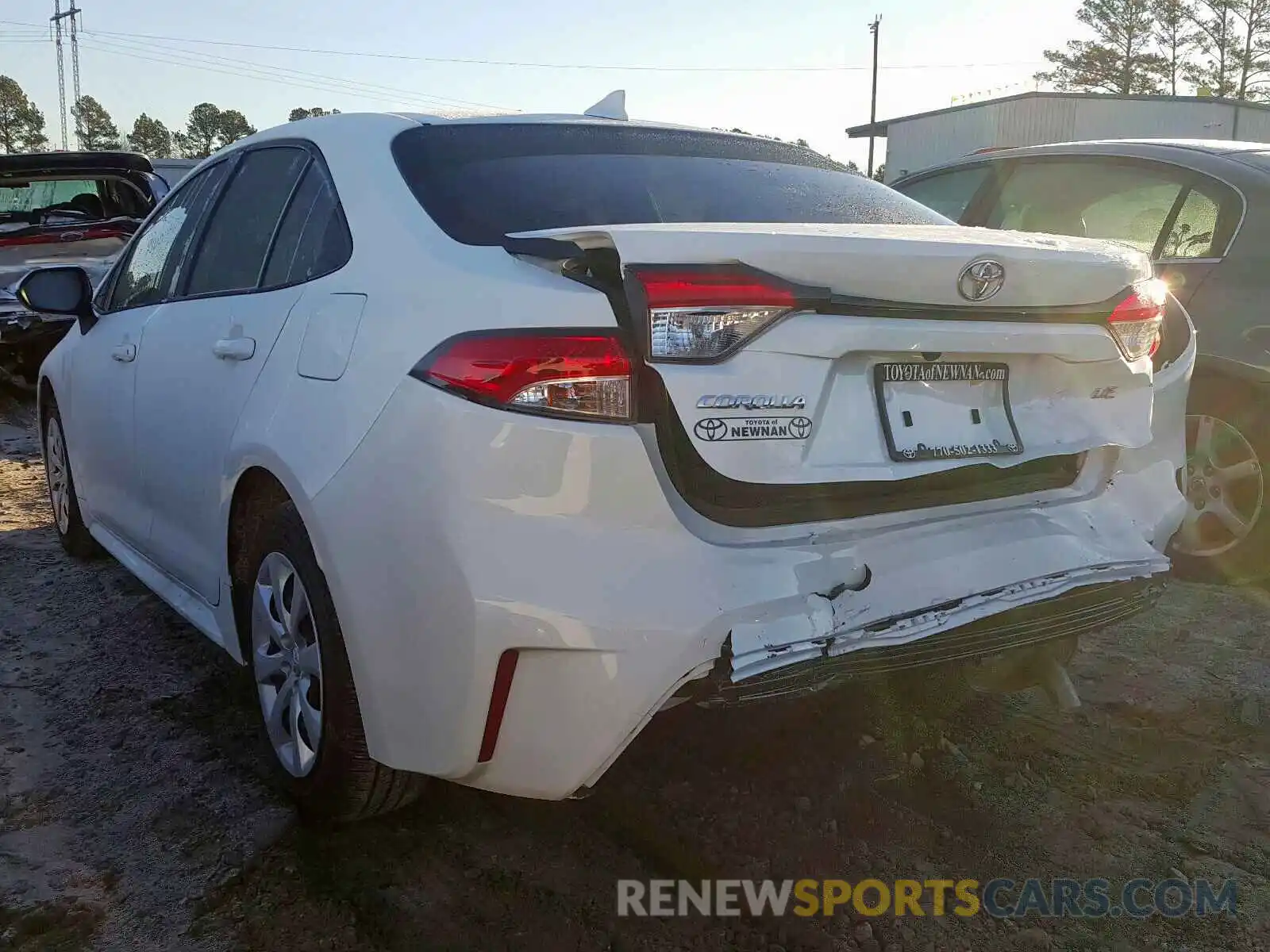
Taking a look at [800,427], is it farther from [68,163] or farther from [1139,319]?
[68,163]

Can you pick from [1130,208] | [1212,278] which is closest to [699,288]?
[1212,278]

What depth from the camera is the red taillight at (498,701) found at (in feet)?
6.19

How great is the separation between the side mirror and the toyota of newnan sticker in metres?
2.86

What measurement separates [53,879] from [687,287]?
5.99 ft

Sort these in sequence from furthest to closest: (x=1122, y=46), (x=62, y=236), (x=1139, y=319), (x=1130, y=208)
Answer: (x=1122, y=46), (x=62, y=236), (x=1130, y=208), (x=1139, y=319)

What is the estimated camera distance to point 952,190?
208 inches

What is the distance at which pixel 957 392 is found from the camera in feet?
7.31

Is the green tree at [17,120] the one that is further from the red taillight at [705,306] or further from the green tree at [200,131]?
the red taillight at [705,306]

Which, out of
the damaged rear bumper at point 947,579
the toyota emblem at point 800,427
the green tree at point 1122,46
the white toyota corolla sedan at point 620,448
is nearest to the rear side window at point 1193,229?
the white toyota corolla sedan at point 620,448

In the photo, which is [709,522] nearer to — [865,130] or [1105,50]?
[865,130]

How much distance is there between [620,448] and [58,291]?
2.87 m

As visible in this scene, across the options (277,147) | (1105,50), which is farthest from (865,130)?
(277,147)

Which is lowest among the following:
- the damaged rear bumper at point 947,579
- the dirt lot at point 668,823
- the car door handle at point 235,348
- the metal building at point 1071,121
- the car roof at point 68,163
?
the dirt lot at point 668,823

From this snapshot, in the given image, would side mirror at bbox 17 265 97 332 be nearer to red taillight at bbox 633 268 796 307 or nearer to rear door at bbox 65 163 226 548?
rear door at bbox 65 163 226 548
